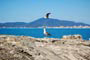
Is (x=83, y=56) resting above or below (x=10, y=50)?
below

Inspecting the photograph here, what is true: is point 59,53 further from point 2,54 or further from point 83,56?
point 2,54

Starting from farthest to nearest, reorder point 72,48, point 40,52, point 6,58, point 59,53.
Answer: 1. point 72,48
2. point 59,53
3. point 40,52
4. point 6,58

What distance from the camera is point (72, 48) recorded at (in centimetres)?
900

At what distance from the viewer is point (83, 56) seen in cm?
848

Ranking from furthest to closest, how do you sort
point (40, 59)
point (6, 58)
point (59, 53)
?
point (59, 53) → point (40, 59) → point (6, 58)

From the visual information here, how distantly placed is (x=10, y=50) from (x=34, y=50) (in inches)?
37.7

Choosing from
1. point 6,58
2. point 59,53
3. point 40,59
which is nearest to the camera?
point 6,58

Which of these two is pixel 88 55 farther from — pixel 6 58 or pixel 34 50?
pixel 6 58

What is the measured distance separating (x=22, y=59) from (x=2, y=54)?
0.71m

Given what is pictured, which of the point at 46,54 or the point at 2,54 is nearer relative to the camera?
the point at 2,54

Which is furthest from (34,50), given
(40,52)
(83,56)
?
(83,56)

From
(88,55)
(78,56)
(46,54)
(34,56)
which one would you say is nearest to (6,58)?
(34,56)

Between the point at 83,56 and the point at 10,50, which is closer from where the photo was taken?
the point at 10,50

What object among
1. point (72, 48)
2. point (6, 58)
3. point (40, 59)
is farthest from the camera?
point (72, 48)
